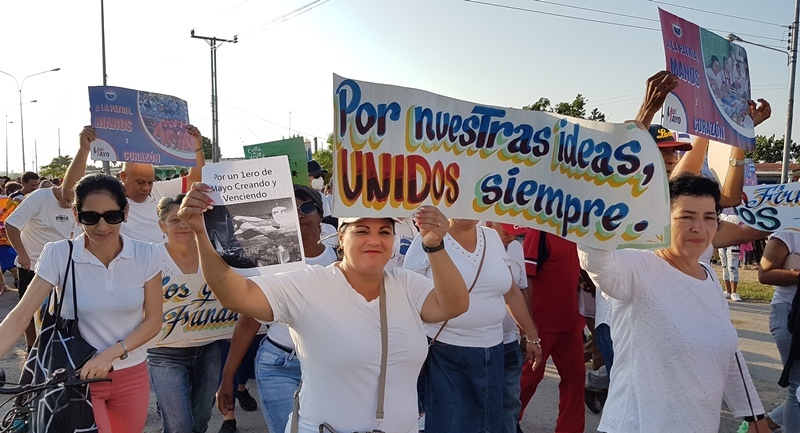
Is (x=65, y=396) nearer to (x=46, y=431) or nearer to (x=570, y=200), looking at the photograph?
(x=46, y=431)

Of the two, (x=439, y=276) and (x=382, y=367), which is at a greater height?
(x=439, y=276)

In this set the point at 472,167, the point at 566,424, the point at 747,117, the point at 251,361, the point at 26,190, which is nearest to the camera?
the point at 472,167

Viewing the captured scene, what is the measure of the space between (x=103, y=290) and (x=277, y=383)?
1.02 metres

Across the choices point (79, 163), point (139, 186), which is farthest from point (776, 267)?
point (79, 163)

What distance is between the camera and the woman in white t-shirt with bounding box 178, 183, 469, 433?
90.7 inches

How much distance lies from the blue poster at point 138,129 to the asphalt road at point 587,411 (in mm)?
2367

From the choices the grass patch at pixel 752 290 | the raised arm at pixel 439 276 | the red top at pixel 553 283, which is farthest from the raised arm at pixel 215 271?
the grass patch at pixel 752 290

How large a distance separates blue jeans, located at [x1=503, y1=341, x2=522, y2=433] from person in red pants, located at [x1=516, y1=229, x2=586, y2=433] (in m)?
0.39

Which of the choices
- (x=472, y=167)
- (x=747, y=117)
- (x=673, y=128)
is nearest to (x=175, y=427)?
(x=472, y=167)

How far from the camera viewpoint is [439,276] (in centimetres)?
250

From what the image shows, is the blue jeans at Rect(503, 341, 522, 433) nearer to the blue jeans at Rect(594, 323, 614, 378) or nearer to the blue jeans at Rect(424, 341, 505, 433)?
the blue jeans at Rect(424, 341, 505, 433)

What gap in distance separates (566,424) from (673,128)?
7.67 ft

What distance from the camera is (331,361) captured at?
91.9 inches

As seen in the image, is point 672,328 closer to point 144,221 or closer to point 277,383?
point 277,383
